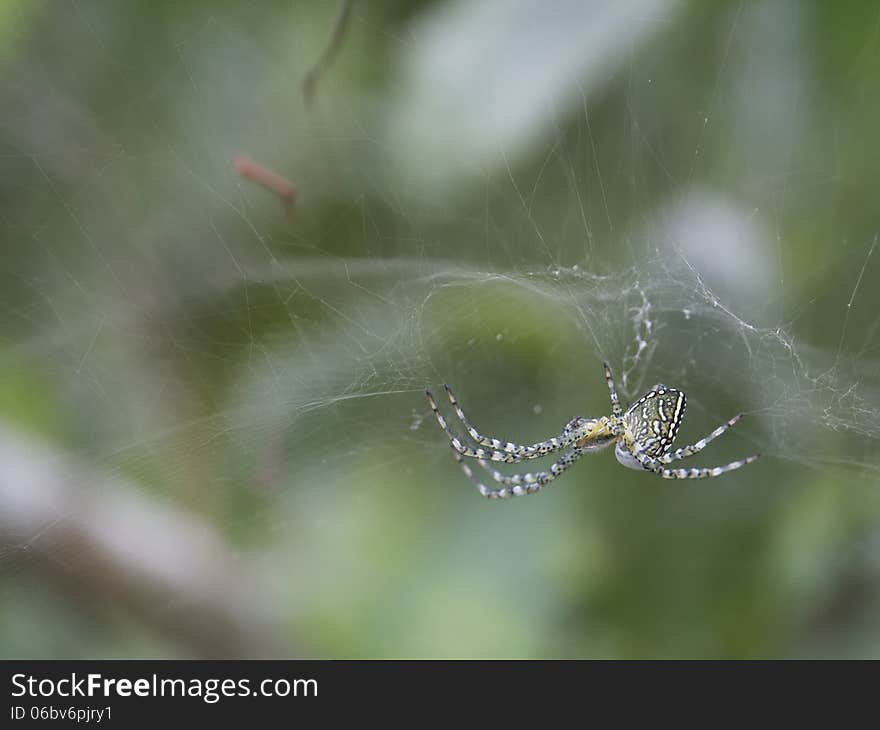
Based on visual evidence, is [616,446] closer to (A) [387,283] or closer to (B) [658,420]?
(B) [658,420]

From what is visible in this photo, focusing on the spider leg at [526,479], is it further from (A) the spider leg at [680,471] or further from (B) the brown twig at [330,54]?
(B) the brown twig at [330,54]


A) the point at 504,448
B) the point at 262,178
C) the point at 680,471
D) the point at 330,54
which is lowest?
the point at 680,471

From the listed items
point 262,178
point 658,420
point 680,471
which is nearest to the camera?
point 262,178

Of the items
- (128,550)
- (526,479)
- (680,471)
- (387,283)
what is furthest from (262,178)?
(680,471)

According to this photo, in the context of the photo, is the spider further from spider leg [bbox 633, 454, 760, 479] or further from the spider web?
the spider web

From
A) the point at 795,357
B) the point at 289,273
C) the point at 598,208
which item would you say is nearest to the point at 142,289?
the point at 289,273

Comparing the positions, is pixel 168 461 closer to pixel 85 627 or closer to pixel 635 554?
pixel 85 627

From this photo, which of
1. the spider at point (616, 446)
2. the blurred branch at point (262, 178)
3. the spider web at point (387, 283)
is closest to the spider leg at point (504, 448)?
the spider at point (616, 446)
